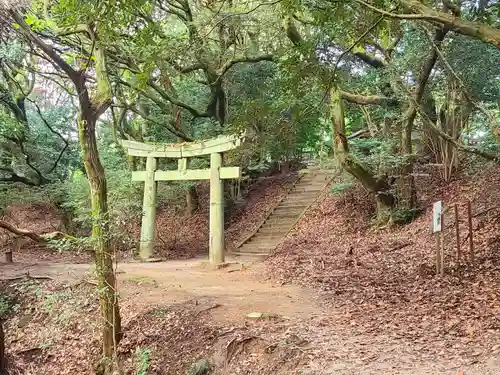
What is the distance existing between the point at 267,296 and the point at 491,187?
218 inches

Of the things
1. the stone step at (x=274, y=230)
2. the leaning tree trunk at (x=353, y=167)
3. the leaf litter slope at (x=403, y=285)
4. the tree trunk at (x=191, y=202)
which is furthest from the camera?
the tree trunk at (x=191, y=202)

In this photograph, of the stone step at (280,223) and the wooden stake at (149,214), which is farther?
the stone step at (280,223)

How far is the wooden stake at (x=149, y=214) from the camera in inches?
475

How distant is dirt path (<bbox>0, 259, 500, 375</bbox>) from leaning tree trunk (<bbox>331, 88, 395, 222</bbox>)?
3.19 metres

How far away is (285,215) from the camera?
1391 centimetres

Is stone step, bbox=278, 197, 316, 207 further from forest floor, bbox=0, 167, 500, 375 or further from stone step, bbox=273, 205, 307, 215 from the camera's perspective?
forest floor, bbox=0, 167, 500, 375

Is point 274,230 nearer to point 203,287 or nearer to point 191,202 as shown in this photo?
point 191,202

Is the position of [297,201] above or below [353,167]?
below

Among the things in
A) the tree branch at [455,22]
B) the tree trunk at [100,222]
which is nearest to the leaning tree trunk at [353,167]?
the tree branch at [455,22]

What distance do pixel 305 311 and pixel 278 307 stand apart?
446 millimetres

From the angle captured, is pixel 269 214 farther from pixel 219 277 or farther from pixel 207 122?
pixel 219 277

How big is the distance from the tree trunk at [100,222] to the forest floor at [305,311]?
0.39 metres

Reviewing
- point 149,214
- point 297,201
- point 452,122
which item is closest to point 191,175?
point 149,214

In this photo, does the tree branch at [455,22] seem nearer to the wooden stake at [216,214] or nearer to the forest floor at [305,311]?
the forest floor at [305,311]
